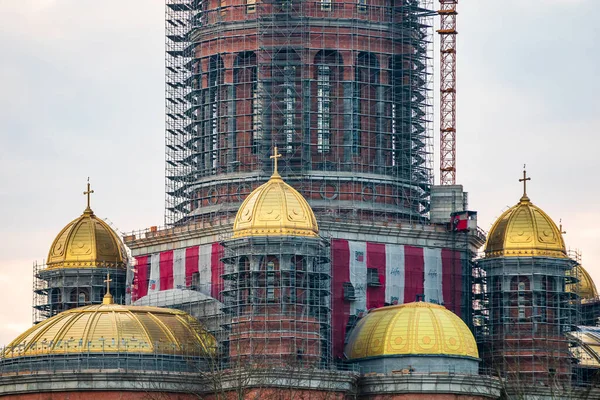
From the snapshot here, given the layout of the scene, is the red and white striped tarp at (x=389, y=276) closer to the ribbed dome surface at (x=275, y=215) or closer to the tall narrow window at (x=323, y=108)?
the ribbed dome surface at (x=275, y=215)

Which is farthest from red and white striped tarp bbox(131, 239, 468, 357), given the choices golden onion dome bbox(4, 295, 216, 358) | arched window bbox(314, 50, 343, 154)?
arched window bbox(314, 50, 343, 154)

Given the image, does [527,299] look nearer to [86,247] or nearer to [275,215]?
[275,215]

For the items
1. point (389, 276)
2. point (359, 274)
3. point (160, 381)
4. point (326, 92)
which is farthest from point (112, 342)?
point (326, 92)

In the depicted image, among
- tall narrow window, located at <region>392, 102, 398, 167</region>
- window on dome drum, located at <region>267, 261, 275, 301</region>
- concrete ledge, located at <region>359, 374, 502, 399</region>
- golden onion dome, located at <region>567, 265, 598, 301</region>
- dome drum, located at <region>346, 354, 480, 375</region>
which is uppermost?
tall narrow window, located at <region>392, 102, 398, 167</region>

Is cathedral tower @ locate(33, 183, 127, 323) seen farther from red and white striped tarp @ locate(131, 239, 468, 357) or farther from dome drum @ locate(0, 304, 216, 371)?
dome drum @ locate(0, 304, 216, 371)

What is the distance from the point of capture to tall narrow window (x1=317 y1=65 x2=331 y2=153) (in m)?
163

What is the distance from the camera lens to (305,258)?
491ft

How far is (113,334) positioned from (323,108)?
23.9 m

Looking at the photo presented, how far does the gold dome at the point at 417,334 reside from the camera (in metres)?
150

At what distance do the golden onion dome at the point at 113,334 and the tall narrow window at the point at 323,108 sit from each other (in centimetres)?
1706

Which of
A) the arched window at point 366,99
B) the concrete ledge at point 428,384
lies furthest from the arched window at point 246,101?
the concrete ledge at point 428,384

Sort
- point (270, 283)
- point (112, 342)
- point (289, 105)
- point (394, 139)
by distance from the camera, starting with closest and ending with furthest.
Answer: point (112, 342) < point (270, 283) < point (289, 105) < point (394, 139)

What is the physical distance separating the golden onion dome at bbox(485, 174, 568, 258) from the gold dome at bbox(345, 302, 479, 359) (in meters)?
10.0

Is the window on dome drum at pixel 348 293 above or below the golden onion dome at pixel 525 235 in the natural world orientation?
below
